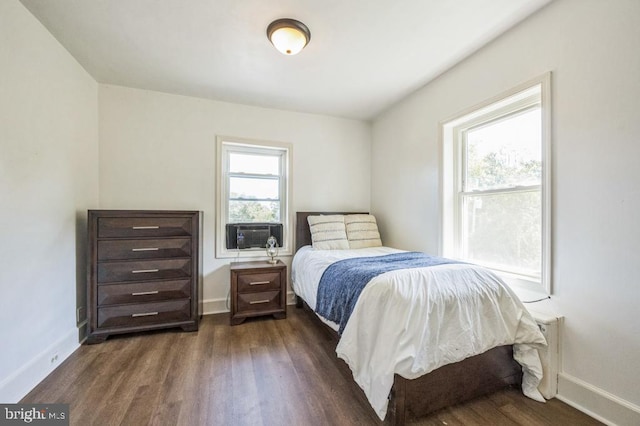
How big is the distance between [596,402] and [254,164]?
350cm

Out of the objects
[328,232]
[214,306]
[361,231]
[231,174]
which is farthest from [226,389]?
[231,174]

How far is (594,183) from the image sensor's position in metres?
1.49

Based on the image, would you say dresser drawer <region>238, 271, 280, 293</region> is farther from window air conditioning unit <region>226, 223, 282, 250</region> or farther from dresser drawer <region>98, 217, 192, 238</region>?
dresser drawer <region>98, 217, 192, 238</region>

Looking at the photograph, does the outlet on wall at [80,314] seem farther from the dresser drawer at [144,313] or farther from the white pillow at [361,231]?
the white pillow at [361,231]

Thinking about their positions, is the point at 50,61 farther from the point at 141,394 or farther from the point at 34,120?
the point at 141,394

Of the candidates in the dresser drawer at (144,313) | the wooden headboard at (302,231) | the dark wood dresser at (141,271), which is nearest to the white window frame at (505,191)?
the wooden headboard at (302,231)

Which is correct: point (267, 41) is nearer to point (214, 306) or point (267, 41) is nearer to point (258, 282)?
point (258, 282)

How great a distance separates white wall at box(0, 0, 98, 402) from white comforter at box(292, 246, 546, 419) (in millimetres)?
2015

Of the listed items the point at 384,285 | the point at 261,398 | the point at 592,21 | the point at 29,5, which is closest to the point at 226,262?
the point at 261,398

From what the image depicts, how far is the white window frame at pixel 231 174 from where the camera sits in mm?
3068

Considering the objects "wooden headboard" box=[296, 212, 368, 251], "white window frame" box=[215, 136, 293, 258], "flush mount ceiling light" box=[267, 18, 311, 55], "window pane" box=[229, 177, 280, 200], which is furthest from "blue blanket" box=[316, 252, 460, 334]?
"flush mount ceiling light" box=[267, 18, 311, 55]

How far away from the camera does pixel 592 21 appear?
1495 millimetres

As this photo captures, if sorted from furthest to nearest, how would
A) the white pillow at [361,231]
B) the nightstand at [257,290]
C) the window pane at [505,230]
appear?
the white pillow at [361,231] < the nightstand at [257,290] < the window pane at [505,230]

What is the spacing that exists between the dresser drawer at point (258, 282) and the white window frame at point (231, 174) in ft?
1.67
